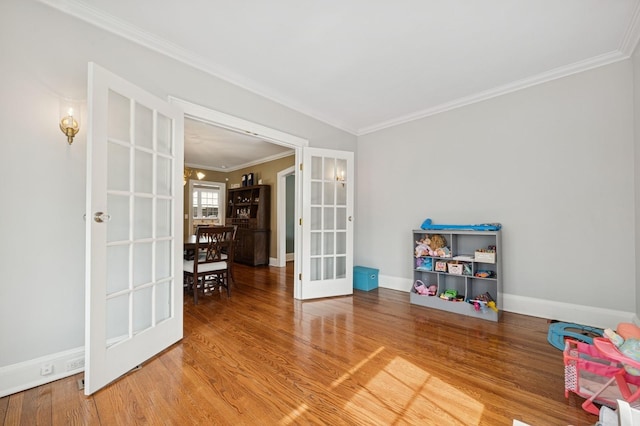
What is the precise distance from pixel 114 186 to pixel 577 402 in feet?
10.7

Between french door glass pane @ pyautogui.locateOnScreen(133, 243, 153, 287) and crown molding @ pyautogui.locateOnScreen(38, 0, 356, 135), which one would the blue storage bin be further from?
french door glass pane @ pyautogui.locateOnScreen(133, 243, 153, 287)

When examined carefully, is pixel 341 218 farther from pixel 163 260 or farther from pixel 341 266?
pixel 163 260

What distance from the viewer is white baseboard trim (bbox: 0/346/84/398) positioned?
158 centimetres

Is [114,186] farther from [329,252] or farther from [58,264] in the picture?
[329,252]

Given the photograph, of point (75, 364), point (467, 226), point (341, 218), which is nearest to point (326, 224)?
point (341, 218)

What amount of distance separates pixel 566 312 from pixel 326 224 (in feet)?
9.17

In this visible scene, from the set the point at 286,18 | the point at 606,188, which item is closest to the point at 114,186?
the point at 286,18

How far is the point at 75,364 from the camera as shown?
181 centimetres

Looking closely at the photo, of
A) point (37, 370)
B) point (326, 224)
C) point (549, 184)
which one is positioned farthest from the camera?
point (326, 224)

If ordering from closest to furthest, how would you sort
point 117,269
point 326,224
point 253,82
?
point 117,269, point 253,82, point 326,224

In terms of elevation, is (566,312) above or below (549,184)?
below

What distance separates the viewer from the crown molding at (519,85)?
8.14 feet

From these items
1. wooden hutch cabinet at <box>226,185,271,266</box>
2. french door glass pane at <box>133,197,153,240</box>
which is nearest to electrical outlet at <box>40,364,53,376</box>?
french door glass pane at <box>133,197,153,240</box>

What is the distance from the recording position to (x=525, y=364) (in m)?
1.92
